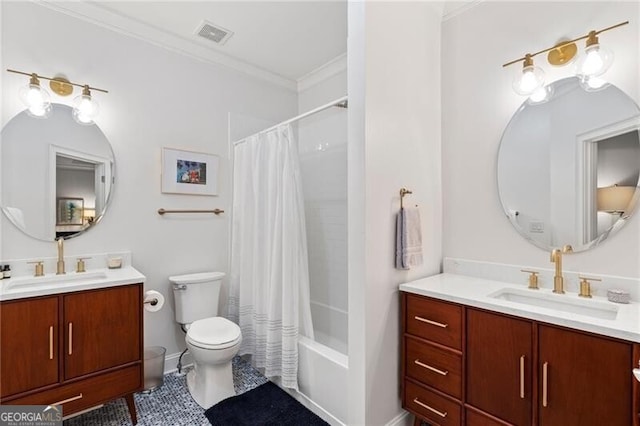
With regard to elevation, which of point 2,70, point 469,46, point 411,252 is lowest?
point 411,252

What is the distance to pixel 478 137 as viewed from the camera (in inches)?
77.1

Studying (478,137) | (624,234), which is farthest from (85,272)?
(624,234)

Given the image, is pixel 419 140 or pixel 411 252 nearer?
pixel 411 252

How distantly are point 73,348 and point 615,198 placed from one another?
2.88 meters

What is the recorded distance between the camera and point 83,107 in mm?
2068

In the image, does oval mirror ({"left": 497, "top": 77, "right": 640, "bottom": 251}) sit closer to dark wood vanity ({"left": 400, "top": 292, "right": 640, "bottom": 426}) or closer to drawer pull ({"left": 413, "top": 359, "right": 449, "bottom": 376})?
dark wood vanity ({"left": 400, "top": 292, "right": 640, "bottom": 426})

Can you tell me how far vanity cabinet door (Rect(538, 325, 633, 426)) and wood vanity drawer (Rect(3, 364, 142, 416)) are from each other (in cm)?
211

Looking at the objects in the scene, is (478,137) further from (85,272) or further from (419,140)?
(85,272)

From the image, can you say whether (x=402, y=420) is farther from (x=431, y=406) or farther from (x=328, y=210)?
(x=328, y=210)

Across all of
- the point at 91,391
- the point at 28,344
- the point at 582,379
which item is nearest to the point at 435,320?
the point at 582,379

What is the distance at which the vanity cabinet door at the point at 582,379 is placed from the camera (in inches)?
42.4

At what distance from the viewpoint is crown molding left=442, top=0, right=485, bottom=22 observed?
6.44 ft

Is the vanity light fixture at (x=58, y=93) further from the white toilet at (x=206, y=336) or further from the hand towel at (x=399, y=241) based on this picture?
the hand towel at (x=399, y=241)

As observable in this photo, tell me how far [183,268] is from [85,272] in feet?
2.15
